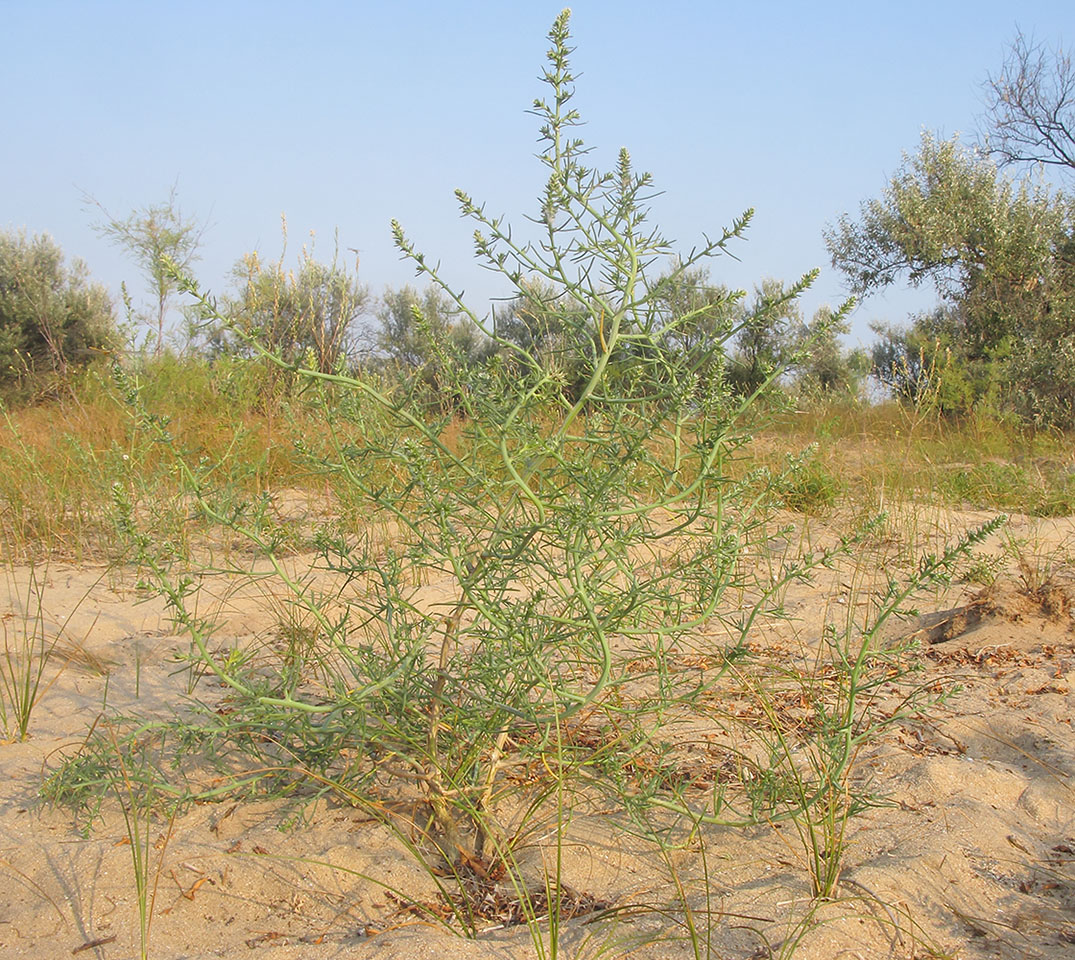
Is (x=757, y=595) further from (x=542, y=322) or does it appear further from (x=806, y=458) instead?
(x=542, y=322)

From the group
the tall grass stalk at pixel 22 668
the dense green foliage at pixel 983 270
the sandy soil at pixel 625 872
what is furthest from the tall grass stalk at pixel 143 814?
the dense green foliage at pixel 983 270

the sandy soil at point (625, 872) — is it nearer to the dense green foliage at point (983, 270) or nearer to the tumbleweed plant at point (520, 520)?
the tumbleweed plant at point (520, 520)

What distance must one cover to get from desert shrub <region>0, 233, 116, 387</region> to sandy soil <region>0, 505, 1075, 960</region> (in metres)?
9.67

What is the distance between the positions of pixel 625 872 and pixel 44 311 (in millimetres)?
11350

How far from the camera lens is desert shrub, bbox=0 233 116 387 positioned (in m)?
10.8

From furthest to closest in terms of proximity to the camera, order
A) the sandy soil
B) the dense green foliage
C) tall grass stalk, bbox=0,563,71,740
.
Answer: the dense green foliage, tall grass stalk, bbox=0,563,71,740, the sandy soil

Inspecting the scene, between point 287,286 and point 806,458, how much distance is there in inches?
228

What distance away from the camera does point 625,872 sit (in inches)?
71.1

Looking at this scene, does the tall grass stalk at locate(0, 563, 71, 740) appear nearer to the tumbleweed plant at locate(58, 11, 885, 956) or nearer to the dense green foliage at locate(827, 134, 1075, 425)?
the tumbleweed plant at locate(58, 11, 885, 956)

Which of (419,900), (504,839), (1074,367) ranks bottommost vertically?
(419,900)

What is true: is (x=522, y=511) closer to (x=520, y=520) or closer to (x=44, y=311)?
(x=520, y=520)

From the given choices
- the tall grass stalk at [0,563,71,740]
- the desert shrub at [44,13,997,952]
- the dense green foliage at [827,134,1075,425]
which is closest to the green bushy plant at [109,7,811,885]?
the desert shrub at [44,13,997,952]

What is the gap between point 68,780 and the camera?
1925 mm

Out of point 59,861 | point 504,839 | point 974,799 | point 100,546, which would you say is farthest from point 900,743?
point 100,546
